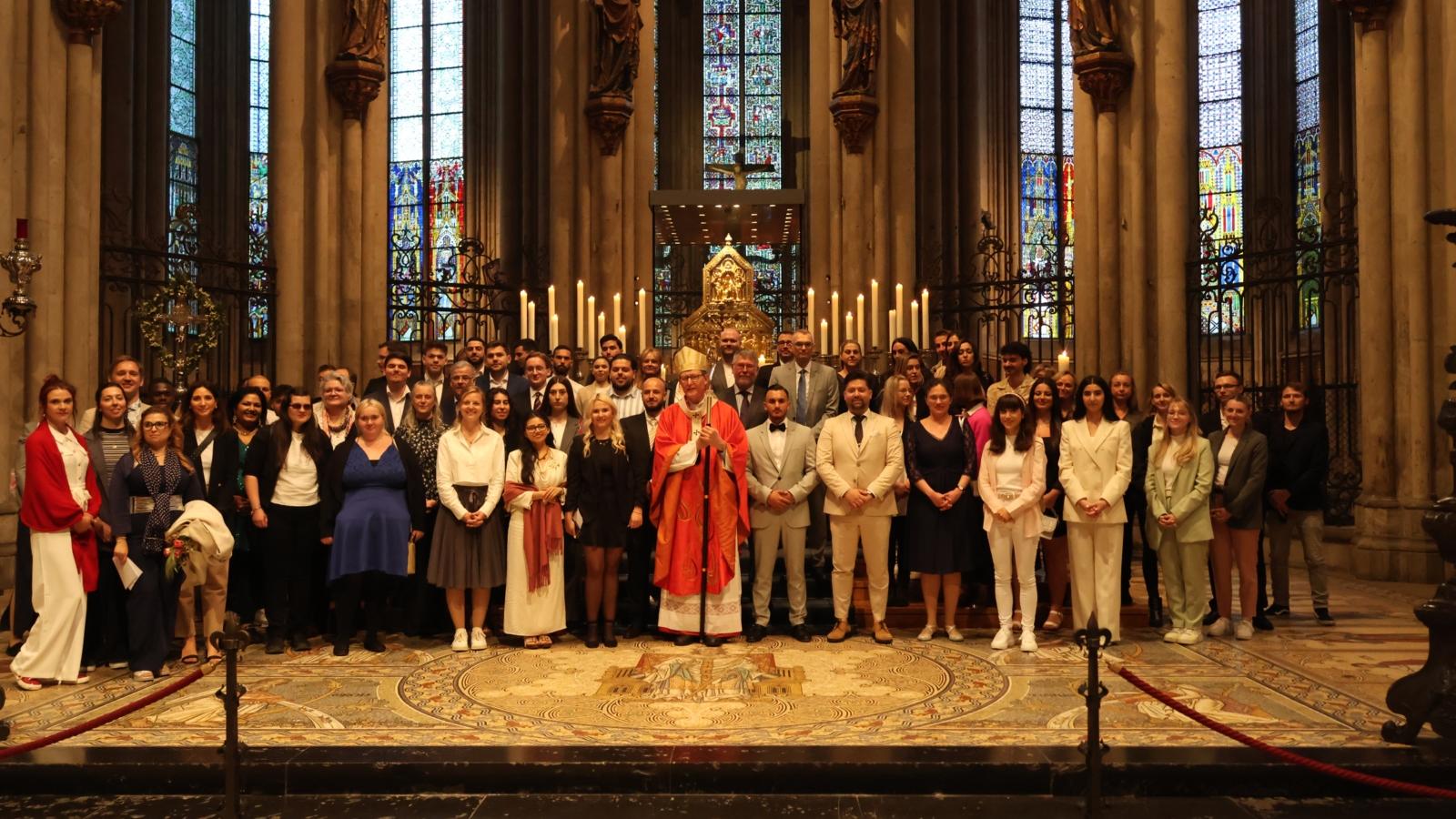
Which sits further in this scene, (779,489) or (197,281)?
(197,281)

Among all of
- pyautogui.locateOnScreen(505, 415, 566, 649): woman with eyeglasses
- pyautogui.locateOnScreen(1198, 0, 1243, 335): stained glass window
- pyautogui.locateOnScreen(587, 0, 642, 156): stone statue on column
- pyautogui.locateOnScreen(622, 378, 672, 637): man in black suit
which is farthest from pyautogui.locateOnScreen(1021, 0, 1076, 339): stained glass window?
pyautogui.locateOnScreen(505, 415, 566, 649): woman with eyeglasses

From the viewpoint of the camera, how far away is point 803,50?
76.6 ft

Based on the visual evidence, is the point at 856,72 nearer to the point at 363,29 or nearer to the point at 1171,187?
the point at 1171,187

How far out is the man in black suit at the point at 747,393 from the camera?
9578 millimetres

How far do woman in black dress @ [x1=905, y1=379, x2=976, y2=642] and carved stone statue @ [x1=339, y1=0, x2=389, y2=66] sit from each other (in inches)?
309

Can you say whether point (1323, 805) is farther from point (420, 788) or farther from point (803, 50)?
point (803, 50)

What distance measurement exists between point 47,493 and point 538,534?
9.15ft

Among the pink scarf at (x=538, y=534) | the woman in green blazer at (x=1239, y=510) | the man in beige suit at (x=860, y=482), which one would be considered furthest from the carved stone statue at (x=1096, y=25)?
the pink scarf at (x=538, y=534)

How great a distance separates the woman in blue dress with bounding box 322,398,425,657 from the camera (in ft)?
27.8

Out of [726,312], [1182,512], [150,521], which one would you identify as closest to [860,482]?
[1182,512]

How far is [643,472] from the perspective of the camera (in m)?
9.06

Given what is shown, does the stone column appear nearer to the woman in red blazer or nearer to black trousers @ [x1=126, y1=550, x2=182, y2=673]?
black trousers @ [x1=126, y1=550, x2=182, y2=673]

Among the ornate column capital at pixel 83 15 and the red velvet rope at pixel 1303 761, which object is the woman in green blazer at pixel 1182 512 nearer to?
the red velvet rope at pixel 1303 761

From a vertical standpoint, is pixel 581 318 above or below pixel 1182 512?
above
